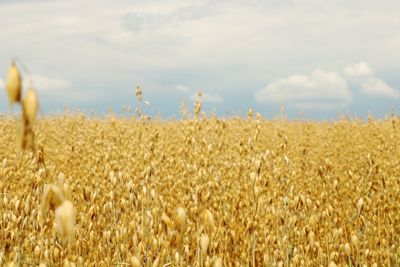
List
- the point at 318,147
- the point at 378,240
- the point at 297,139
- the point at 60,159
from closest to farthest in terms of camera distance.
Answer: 1. the point at 378,240
2. the point at 60,159
3. the point at 318,147
4. the point at 297,139

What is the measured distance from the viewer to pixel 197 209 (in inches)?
139

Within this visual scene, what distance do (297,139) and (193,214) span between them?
7209 mm

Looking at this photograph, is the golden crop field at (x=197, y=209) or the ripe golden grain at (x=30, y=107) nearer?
the ripe golden grain at (x=30, y=107)

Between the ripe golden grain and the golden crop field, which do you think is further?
the golden crop field

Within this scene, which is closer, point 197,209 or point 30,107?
point 30,107

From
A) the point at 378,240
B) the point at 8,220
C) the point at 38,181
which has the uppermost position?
the point at 38,181

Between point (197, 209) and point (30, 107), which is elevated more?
point (30, 107)

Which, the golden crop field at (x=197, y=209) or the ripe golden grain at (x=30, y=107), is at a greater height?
the ripe golden grain at (x=30, y=107)

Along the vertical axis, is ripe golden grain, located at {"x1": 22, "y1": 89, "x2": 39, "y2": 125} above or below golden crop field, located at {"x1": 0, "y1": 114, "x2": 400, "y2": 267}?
above

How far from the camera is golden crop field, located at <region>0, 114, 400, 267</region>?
247 centimetres

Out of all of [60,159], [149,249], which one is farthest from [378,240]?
[60,159]

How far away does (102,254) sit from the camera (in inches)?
120

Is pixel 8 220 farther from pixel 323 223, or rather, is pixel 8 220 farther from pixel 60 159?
pixel 60 159

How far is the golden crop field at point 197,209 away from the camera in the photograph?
2475 mm
